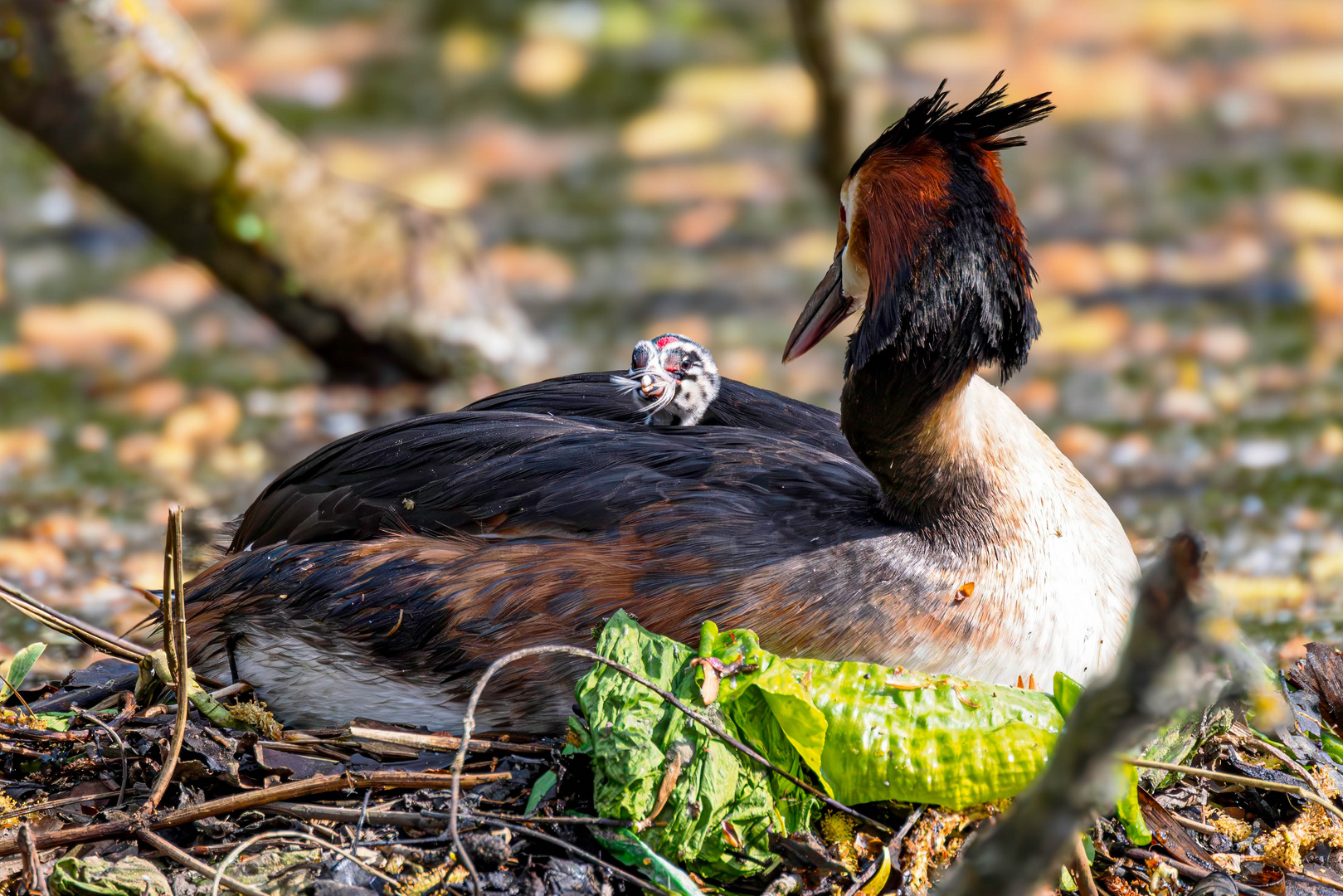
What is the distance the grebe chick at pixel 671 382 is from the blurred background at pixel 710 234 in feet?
7.06

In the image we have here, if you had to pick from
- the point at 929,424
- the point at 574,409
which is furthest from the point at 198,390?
the point at 929,424

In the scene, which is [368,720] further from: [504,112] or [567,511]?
[504,112]

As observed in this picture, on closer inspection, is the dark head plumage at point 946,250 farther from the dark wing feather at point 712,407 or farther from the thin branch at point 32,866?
the thin branch at point 32,866

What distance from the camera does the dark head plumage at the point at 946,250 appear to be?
3.04 meters

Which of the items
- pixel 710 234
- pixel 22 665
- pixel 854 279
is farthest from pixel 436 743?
pixel 710 234

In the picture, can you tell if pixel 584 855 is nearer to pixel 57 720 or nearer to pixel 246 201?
pixel 57 720

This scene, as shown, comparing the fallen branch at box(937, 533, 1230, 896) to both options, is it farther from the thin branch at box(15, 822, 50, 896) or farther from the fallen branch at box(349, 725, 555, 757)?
the thin branch at box(15, 822, 50, 896)

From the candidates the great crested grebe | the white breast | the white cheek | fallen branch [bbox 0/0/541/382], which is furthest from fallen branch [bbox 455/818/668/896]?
fallen branch [bbox 0/0/541/382]

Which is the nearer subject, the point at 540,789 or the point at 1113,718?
the point at 1113,718

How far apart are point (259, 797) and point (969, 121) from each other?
6.83ft

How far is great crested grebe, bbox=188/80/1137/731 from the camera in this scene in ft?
10.1

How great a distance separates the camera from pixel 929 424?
10.5ft

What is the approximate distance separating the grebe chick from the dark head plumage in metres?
0.79

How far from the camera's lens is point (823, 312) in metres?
3.54
